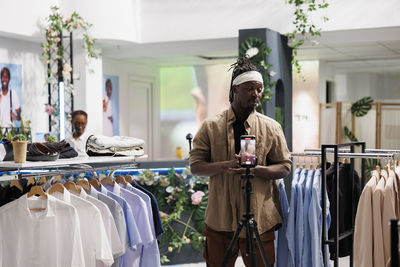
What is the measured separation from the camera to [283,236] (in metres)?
3.84

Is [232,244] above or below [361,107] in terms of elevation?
below

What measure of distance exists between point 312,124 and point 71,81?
187 inches

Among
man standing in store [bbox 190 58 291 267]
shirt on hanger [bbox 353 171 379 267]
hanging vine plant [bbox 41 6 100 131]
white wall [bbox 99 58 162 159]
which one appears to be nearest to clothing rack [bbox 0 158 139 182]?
man standing in store [bbox 190 58 291 267]

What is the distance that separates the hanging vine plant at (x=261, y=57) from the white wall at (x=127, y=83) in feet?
11.6

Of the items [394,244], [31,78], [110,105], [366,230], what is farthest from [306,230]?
[110,105]

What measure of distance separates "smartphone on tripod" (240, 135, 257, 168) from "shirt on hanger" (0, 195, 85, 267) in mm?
996

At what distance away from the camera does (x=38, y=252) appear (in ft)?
10.6

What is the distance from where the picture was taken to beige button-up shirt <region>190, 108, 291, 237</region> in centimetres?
337

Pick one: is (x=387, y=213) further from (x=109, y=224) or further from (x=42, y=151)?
(x=42, y=151)

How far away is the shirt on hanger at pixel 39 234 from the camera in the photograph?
3.21 meters

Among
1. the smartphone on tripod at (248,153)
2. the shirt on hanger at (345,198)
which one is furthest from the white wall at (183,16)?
the smartphone on tripod at (248,153)

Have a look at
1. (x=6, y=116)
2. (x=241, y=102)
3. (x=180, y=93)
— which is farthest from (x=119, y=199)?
(x=180, y=93)

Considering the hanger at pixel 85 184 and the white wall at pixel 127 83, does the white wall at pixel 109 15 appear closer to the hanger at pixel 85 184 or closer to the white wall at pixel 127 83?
the white wall at pixel 127 83

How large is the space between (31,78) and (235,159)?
5445 mm
